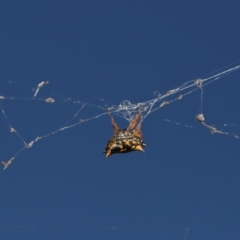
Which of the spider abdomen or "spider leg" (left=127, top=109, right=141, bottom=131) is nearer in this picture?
the spider abdomen

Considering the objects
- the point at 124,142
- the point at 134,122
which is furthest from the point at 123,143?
the point at 134,122

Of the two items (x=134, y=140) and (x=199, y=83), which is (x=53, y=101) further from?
(x=199, y=83)

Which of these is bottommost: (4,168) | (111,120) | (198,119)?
(4,168)

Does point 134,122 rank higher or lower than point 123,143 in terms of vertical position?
higher

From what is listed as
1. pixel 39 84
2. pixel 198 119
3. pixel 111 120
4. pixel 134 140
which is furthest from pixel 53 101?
pixel 198 119

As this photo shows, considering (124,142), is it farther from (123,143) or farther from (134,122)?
(134,122)

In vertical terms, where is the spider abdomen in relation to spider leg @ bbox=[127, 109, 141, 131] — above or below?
below

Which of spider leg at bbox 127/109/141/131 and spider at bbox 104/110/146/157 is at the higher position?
spider leg at bbox 127/109/141/131

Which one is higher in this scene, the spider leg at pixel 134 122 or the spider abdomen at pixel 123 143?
the spider leg at pixel 134 122

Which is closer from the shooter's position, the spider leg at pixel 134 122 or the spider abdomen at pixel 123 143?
the spider abdomen at pixel 123 143

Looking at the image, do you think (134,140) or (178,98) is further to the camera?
(178,98)

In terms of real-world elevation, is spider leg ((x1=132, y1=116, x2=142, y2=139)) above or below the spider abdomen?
above
